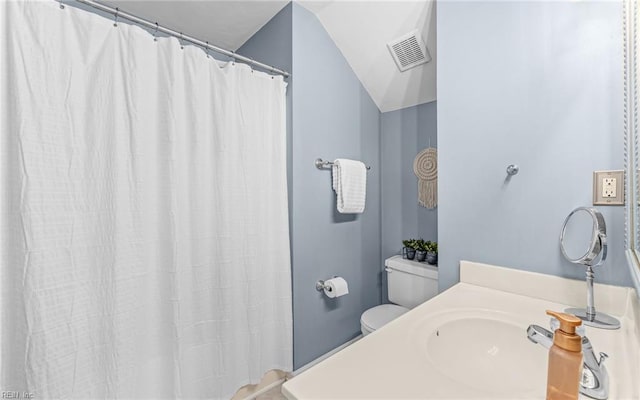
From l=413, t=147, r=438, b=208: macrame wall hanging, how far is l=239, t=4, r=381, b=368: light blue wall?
39 centimetres

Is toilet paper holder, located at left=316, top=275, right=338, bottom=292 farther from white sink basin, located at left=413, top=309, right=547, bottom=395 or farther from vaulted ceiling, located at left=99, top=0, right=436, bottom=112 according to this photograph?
vaulted ceiling, located at left=99, top=0, right=436, bottom=112

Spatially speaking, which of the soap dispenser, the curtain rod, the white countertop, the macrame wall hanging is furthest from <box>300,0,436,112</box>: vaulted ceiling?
the soap dispenser

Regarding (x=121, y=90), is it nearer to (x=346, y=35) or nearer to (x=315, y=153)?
(x=315, y=153)

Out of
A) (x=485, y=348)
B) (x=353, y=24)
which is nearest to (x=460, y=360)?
(x=485, y=348)

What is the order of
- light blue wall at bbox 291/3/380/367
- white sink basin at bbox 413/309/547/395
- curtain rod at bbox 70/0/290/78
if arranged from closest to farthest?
white sink basin at bbox 413/309/547/395, curtain rod at bbox 70/0/290/78, light blue wall at bbox 291/3/380/367

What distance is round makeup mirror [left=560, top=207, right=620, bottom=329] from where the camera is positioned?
0.83m

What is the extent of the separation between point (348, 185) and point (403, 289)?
0.82 m

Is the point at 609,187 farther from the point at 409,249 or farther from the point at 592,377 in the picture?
the point at 409,249

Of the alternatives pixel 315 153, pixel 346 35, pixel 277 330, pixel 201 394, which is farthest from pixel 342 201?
pixel 201 394

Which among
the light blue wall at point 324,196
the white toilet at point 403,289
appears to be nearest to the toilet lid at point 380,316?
the white toilet at point 403,289

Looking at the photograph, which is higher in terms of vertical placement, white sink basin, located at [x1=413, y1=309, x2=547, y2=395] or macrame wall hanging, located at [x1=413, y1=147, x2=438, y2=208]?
macrame wall hanging, located at [x1=413, y1=147, x2=438, y2=208]

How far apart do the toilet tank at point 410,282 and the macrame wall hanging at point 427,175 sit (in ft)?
1.55

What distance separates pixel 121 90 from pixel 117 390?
123cm

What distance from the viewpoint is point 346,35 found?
1899 mm
